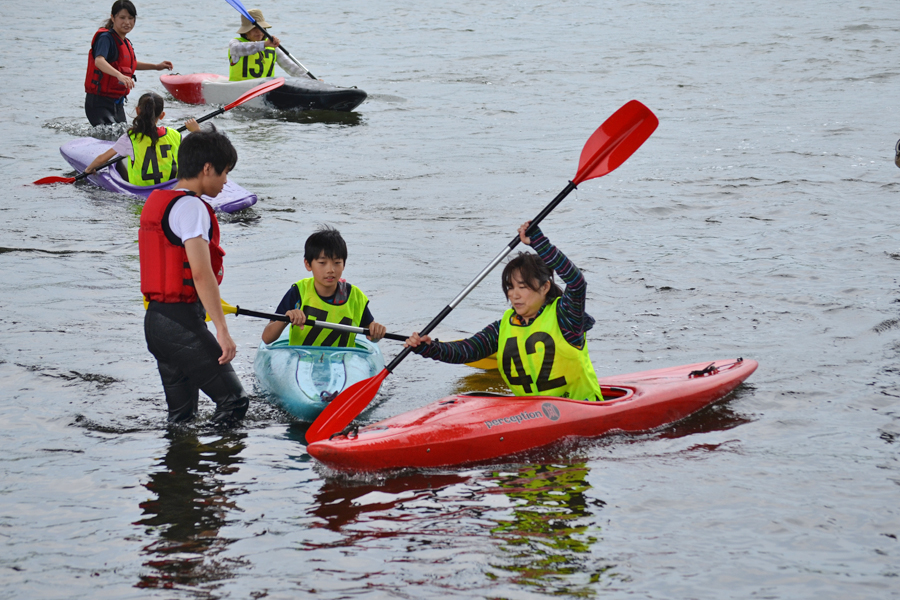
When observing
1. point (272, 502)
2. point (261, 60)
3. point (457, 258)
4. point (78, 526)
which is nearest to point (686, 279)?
point (457, 258)

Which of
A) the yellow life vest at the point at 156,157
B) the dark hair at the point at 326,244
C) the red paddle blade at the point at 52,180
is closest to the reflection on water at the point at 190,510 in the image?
the dark hair at the point at 326,244

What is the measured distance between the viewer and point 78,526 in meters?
3.31

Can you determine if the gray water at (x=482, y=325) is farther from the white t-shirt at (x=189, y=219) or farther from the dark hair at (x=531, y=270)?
the white t-shirt at (x=189, y=219)

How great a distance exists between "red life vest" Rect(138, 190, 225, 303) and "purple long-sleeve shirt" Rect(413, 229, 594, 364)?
971 mm

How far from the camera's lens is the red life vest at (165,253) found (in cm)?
358

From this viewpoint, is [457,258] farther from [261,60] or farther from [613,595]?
[261,60]

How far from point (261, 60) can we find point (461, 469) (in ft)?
29.5

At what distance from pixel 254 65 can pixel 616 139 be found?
26.6 ft

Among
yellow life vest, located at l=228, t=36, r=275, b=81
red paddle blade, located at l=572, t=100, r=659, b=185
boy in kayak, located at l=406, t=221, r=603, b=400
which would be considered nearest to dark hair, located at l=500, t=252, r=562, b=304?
boy in kayak, located at l=406, t=221, r=603, b=400

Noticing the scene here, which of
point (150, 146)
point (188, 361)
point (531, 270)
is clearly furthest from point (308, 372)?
point (150, 146)

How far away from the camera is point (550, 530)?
3299 mm

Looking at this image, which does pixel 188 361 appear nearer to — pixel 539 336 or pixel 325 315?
pixel 325 315

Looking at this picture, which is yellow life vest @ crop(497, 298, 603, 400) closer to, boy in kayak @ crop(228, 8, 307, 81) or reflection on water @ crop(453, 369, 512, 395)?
reflection on water @ crop(453, 369, 512, 395)

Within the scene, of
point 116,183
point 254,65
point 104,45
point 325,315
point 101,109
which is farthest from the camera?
point 254,65
